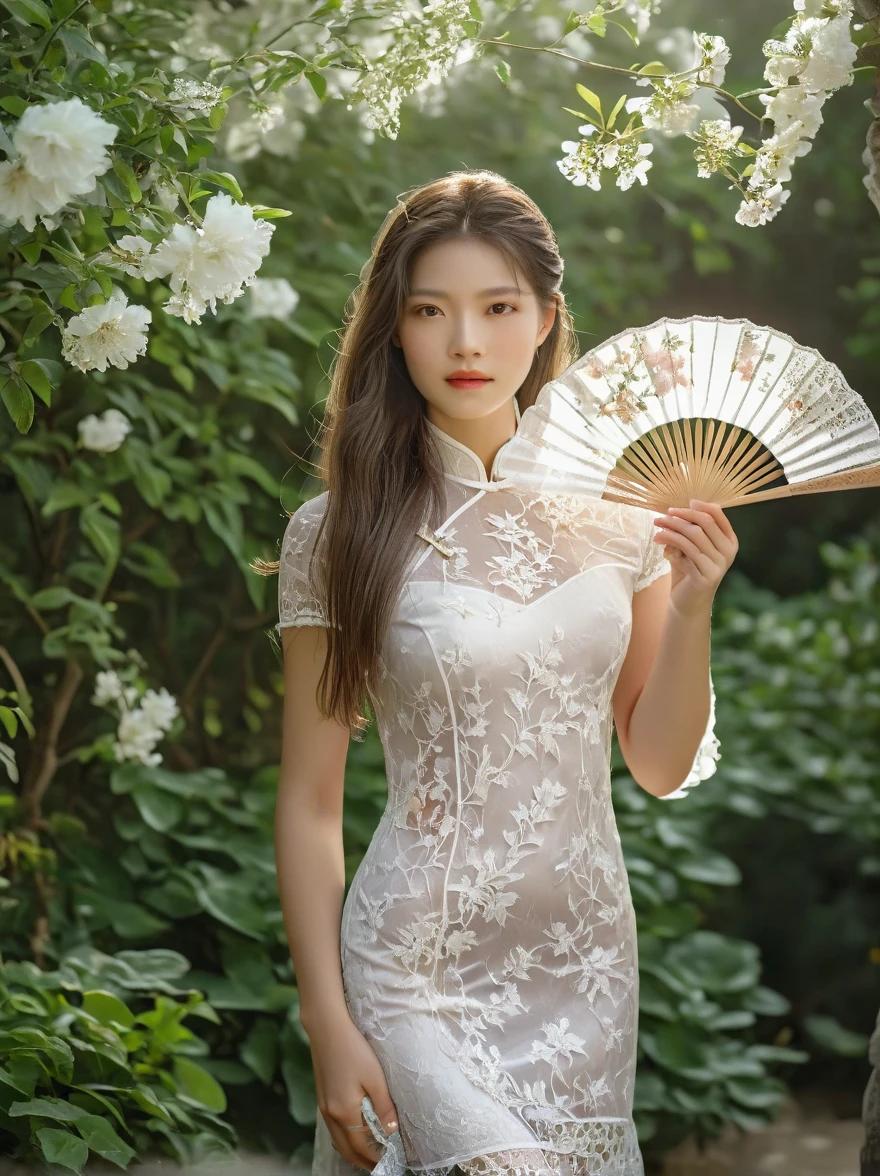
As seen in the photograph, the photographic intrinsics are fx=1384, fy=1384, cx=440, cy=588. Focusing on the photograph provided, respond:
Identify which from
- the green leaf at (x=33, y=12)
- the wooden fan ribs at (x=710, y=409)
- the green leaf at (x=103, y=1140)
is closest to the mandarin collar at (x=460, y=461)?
the wooden fan ribs at (x=710, y=409)

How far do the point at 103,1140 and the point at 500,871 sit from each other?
93cm

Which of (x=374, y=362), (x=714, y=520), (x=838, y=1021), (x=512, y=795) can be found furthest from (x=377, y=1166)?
(x=838, y=1021)

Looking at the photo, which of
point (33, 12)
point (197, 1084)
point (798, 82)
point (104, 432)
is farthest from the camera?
point (104, 432)

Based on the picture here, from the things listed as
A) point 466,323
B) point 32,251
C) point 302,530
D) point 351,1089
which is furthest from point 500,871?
point 32,251

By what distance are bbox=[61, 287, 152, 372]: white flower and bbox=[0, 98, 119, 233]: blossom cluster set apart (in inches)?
7.5

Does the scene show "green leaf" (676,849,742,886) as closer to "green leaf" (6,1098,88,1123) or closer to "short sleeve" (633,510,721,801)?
"short sleeve" (633,510,721,801)

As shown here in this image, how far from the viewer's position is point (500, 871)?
6.08 ft

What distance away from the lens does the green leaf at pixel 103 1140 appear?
7.35ft

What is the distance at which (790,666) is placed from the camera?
4.33 m

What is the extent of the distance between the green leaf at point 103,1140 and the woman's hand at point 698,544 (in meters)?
1.29

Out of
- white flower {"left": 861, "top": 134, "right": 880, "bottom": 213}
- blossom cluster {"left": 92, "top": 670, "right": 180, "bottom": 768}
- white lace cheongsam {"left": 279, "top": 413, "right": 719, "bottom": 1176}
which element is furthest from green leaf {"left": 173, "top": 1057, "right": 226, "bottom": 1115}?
white flower {"left": 861, "top": 134, "right": 880, "bottom": 213}

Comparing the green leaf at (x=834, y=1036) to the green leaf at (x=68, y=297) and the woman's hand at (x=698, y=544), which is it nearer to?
the woman's hand at (x=698, y=544)

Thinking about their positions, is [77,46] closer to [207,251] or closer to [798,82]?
[207,251]

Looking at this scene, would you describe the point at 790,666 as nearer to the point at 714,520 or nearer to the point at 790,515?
the point at 790,515
